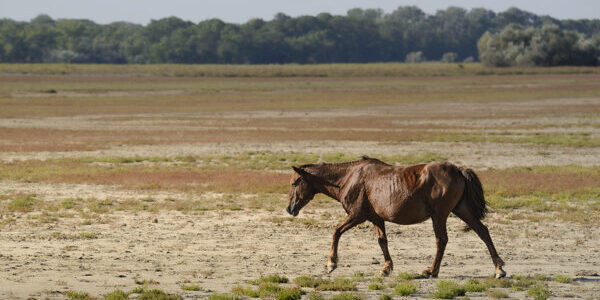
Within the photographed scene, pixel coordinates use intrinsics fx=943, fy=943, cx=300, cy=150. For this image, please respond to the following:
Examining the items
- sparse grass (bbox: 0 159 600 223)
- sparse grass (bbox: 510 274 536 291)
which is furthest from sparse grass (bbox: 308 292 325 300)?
sparse grass (bbox: 0 159 600 223)

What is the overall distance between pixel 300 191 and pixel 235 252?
204 cm

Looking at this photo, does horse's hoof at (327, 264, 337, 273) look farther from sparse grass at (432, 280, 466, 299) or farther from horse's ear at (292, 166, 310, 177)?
sparse grass at (432, 280, 466, 299)

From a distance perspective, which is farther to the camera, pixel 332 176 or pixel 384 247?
pixel 332 176

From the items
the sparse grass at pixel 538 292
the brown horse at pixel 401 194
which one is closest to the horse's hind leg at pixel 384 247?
the brown horse at pixel 401 194

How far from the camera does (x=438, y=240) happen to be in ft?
40.0

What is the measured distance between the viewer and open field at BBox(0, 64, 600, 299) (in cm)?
1213

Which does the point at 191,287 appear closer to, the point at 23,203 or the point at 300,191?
the point at 300,191

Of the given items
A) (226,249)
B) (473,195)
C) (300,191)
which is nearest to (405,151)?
(226,249)

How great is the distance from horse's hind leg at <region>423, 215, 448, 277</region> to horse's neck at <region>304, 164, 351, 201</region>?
4.77ft

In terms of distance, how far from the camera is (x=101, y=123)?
159 ft

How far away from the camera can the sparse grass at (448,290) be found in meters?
11.0

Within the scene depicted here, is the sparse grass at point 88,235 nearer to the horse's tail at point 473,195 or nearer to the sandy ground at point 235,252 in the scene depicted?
the sandy ground at point 235,252

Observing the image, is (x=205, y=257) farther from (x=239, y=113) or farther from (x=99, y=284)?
(x=239, y=113)

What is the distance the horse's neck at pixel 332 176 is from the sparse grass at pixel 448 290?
205cm
